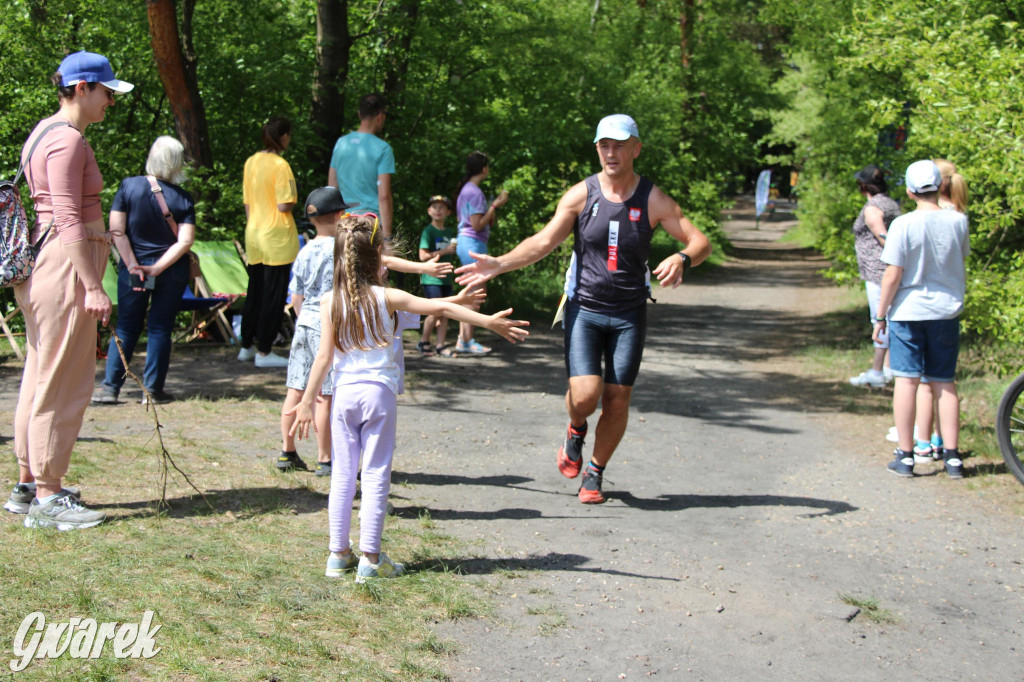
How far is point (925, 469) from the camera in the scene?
23.9 feet

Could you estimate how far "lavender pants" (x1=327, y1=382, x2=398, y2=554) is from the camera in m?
4.50

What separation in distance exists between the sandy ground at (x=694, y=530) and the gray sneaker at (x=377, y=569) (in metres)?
0.33

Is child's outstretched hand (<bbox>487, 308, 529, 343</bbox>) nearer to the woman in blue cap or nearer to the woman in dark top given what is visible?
the woman in blue cap

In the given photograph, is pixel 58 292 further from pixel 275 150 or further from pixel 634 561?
pixel 275 150

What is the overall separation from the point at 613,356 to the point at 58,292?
9.56ft

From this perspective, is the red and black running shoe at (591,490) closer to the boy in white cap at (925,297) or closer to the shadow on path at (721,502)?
the shadow on path at (721,502)

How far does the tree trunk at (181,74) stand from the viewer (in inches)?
390

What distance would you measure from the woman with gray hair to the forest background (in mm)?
2652

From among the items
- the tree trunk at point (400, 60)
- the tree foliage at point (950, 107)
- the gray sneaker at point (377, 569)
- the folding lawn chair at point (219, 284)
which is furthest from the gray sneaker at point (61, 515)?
the tree trunk at point (400, 60)

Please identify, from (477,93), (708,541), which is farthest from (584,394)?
(477,93)

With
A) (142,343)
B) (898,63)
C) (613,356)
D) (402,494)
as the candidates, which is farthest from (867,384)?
(142,343)

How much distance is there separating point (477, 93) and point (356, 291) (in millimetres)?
9479

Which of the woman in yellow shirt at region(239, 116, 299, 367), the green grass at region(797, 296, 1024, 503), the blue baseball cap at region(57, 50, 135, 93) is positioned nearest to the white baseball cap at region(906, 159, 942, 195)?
the green grass at region(797, 296, 1024, 503)

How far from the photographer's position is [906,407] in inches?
277
